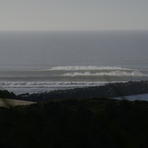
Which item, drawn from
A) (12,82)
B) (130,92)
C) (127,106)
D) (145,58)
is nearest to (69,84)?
(12,82)

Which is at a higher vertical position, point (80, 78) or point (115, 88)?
point (80, 78)

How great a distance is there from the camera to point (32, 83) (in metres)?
36.2

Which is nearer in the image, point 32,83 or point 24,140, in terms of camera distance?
point 24,140

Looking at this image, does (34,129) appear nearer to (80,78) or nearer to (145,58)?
(80,78)

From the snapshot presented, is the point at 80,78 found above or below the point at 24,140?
above

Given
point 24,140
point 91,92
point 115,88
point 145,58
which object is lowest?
point 24,140

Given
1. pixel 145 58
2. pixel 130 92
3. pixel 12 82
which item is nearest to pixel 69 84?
pixel 12 82

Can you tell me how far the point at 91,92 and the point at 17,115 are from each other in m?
26.2

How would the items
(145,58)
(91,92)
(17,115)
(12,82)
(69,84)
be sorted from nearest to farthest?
(17,115) < (91,92) < (69,84) < (12,82) < (145,58)

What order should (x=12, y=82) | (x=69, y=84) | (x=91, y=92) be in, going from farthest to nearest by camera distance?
(x=12, y=82) < (x=69, y=84) < (x=91, y=92)

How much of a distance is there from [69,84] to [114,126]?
34.3m

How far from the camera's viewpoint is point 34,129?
0.93m

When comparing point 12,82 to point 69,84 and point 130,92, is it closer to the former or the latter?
point 69,84

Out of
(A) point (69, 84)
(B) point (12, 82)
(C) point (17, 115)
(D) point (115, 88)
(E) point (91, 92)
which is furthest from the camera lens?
(B) point (12, 82)
